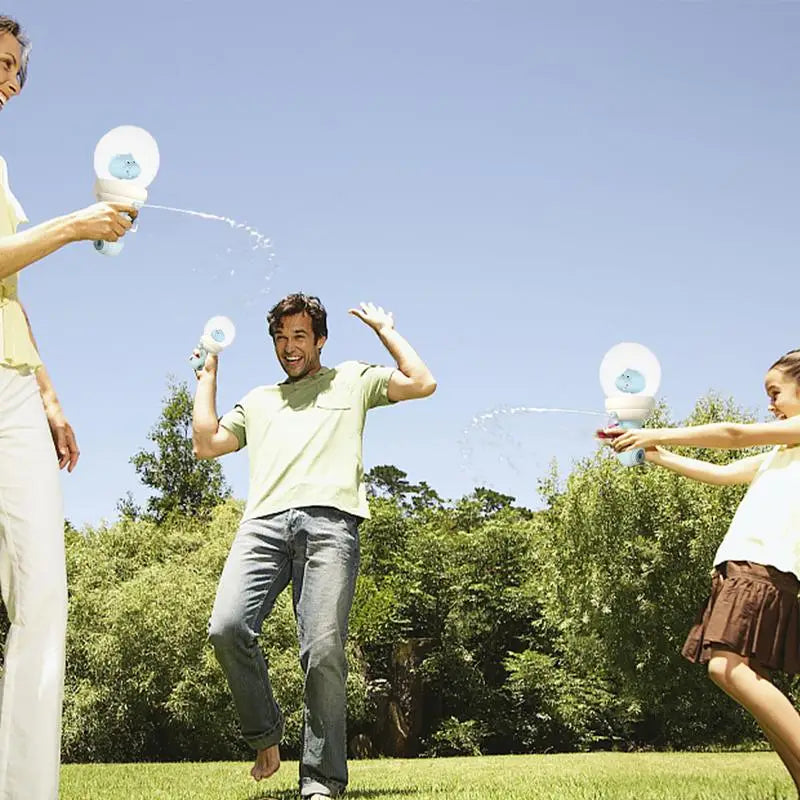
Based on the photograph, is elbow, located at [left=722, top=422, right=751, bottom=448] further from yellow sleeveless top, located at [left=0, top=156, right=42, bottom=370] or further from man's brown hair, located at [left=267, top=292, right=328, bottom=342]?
yellow sleeveless top, located at [left=0, top=156, right=42, bottom=370]

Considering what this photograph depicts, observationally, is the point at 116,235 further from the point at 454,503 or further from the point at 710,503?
the point at 454,503

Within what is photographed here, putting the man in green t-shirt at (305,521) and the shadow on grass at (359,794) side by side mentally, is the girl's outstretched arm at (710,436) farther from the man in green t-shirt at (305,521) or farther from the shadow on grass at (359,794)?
the shadow on grass at (359,794)

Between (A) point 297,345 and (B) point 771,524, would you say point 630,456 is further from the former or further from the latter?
(A) point 297,345

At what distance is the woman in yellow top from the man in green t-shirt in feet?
5.50

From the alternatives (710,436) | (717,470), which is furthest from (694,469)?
(710,436)

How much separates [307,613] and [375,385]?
3.59 feet

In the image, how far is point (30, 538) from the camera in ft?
9.21

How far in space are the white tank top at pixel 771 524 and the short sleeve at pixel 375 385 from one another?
1.68 meters

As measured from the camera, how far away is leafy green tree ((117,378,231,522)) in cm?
3603

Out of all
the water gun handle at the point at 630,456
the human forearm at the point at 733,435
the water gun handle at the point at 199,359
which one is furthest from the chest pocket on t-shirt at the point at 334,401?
the human forearm at the point at 733,435

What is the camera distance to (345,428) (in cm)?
478

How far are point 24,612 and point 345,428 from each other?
2.17 meters

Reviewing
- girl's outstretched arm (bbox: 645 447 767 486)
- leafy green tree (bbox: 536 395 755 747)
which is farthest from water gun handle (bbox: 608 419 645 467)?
leafy green tree (bbox: 536 395 755 747)

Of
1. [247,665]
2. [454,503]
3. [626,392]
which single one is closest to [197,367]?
[247,665]
